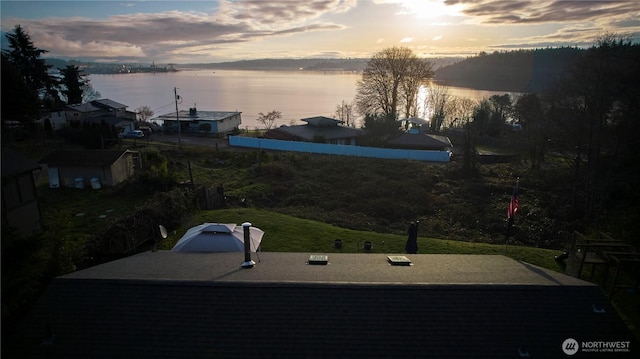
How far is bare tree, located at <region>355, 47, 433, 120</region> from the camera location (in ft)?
203

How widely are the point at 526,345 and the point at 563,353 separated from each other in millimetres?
676

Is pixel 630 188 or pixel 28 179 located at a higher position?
pixel 28 179

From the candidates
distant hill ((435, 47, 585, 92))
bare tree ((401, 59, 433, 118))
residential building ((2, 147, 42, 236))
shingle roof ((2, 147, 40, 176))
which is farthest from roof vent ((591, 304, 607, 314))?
distant hill ((435, 47, 585, 92))

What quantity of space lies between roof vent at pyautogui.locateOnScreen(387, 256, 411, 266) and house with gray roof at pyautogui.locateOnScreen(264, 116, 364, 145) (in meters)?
35.8

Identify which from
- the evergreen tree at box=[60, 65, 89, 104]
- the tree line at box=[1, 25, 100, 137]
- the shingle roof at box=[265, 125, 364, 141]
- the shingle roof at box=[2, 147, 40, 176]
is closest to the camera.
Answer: the shingle roof at box=[2, 147, 40, 176]

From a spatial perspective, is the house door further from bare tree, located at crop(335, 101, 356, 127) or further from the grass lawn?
bare tree, located at crop(335, 101, 356, 127)

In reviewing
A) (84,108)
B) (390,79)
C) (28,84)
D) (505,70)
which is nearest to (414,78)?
(390,79)

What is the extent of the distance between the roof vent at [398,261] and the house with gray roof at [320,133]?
1410 inches

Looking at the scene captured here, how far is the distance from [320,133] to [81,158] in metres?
28.3

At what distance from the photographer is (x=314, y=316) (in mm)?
7723

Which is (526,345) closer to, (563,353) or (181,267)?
(563,353)

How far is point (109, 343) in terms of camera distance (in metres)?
7.42

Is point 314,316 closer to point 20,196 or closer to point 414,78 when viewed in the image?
point 20,196

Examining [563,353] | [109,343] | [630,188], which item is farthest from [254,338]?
[630,188]
